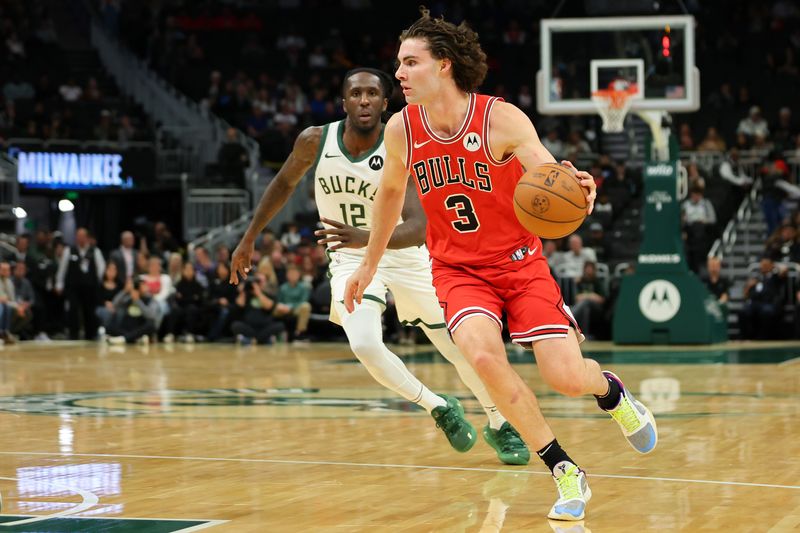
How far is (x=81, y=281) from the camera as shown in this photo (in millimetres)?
19953

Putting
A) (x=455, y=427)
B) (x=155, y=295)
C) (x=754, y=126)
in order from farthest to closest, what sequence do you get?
(x=754, y=126)
(x=155, y=295)
(x=455, y=427)

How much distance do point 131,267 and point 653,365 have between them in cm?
913

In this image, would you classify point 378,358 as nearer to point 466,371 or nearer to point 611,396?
point 466,371

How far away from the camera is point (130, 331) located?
1941 cm

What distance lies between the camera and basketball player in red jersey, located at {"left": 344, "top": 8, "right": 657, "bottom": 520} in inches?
218

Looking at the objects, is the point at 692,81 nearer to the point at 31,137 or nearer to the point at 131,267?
the point at 131,267

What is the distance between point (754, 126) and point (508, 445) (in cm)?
1821

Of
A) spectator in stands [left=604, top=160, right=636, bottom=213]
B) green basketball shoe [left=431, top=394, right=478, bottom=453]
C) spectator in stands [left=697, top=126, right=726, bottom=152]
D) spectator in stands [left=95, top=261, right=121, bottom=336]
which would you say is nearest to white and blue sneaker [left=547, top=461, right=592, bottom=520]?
green basketball shoe [left=431, top=394, right=478, bottom=453]

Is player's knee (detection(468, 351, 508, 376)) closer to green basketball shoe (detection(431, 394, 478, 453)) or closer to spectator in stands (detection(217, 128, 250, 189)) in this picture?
green basketball shoe (detection(431, 394, 478, 453))

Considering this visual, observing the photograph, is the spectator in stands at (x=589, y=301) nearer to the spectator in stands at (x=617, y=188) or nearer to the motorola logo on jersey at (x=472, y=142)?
the spectator in stands at (x=617, y=188)

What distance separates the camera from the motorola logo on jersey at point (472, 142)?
18.7ft

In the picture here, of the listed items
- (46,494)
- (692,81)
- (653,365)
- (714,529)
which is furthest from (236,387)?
(692,81)

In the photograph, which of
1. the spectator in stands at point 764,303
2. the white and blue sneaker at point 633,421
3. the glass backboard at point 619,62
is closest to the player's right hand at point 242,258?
the white and blue sneaker at point 633,421

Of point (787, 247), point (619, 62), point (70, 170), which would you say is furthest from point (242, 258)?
point (70, 170)
